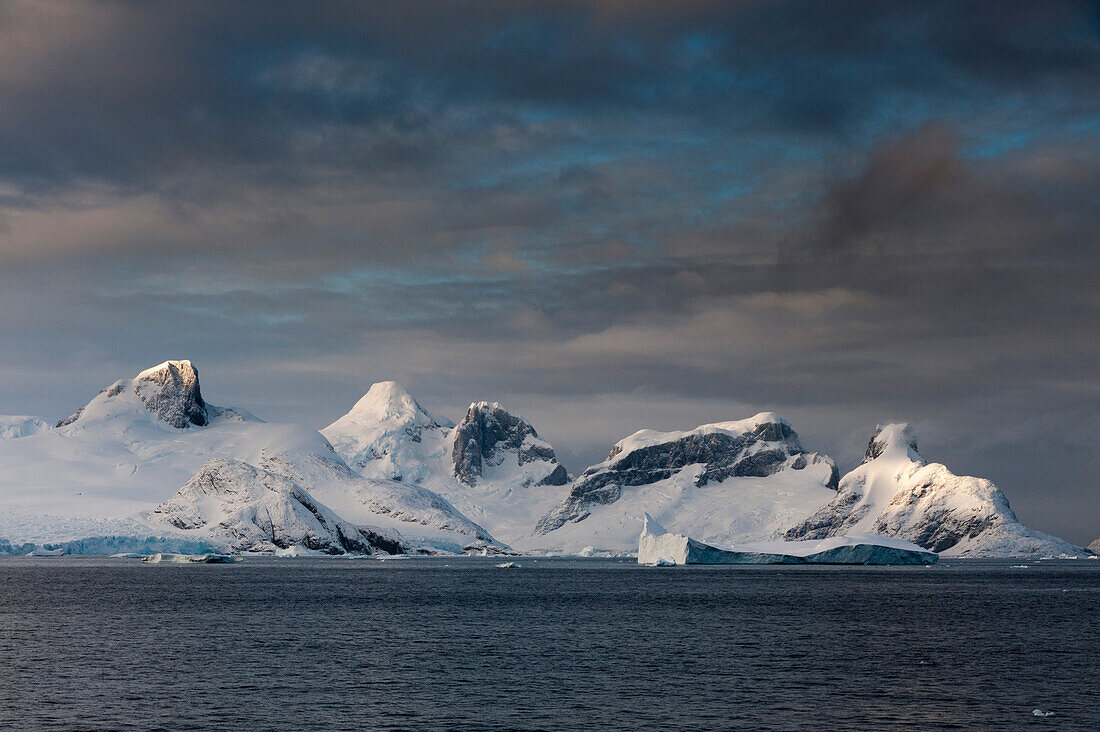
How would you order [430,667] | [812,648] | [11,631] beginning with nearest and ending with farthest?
[430,667]
[812,648]
[11,631]

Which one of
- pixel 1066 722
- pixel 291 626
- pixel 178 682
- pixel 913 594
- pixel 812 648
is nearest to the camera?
pixel 1066 722

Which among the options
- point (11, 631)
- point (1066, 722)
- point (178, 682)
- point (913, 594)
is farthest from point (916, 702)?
point (913, 594)

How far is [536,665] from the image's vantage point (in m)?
76.4

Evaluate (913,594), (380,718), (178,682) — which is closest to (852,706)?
(380,718)

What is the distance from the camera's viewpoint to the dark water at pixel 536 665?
5600 cm

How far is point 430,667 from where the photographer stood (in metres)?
74.8

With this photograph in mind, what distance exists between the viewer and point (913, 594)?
169125 millimetres

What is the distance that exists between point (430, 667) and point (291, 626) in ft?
108

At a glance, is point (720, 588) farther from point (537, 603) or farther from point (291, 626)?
point (291, 626)

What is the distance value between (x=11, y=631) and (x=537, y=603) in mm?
68241

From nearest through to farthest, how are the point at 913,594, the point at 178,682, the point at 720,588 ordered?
1. the point at 178,682
2. the point at 913,594
3. the point at 720,588

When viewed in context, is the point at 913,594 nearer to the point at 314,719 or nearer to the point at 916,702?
the point at 916,702

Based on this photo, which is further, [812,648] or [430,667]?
[812,648]

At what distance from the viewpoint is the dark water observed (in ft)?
184
